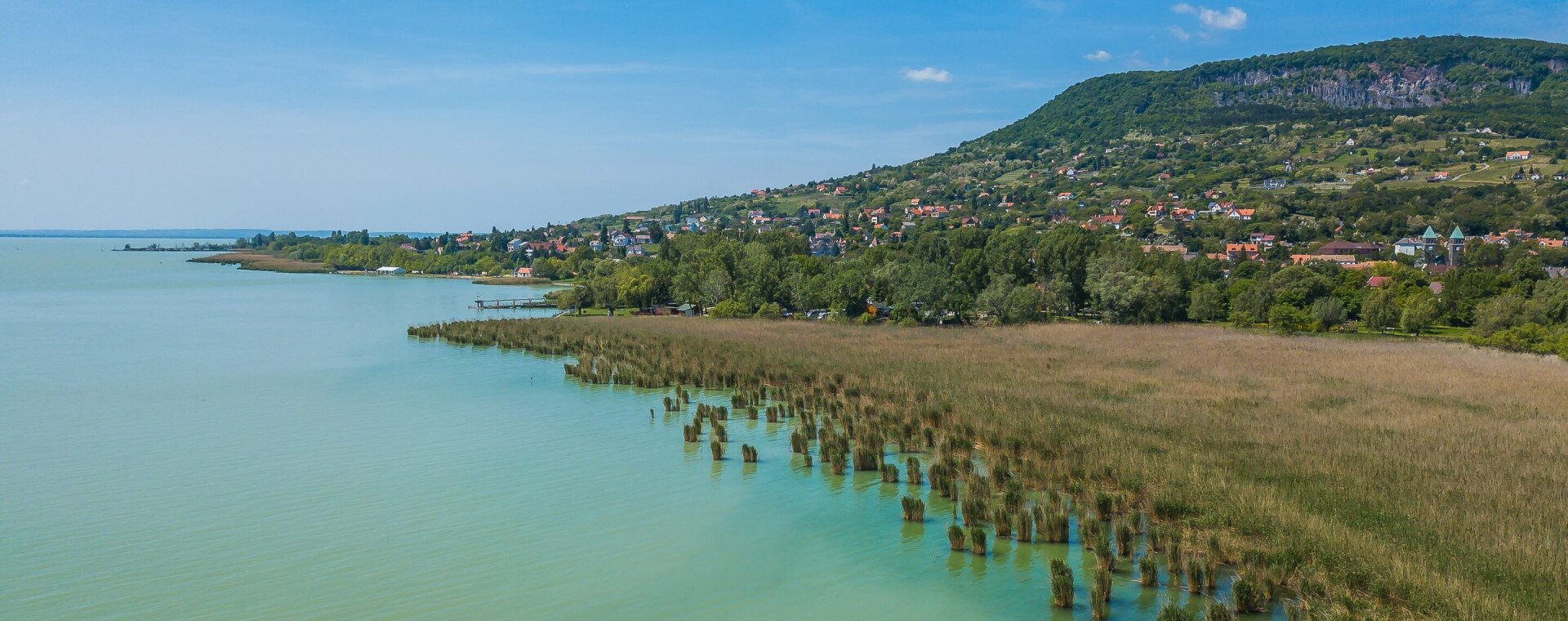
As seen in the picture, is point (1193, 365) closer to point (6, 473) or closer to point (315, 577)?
point (315, 577)

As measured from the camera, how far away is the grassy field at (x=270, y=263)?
459ft

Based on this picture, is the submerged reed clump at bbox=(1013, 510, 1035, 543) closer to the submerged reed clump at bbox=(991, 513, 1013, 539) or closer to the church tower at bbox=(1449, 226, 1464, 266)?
the submerged reed clump at bbox=(991, 513, 1013, 539)

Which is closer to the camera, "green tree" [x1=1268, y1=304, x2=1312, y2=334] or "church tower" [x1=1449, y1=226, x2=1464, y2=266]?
"green tree" [x1=1268, y1=304, x2=1312, y2=334]

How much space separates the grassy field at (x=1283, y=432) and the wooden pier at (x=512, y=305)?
111 ft

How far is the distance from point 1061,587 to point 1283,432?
8694 mm

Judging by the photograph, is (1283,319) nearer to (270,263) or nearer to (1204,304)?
(1204,304)

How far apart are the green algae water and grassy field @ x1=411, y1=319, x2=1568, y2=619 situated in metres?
1.92

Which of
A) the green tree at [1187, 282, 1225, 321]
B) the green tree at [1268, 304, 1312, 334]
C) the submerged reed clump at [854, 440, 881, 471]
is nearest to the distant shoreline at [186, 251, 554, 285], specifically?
the green tree at [1187, 282, 1225, 321]

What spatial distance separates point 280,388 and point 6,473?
36.7 ft

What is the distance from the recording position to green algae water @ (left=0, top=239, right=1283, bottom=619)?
11.9m

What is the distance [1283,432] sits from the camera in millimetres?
17547

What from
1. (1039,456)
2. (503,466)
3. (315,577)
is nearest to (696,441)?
(503,466)

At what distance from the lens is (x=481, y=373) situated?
33281 millimetres

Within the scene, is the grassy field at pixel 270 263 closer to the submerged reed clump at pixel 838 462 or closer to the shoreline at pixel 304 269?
the shoreline at pixel 304 269
